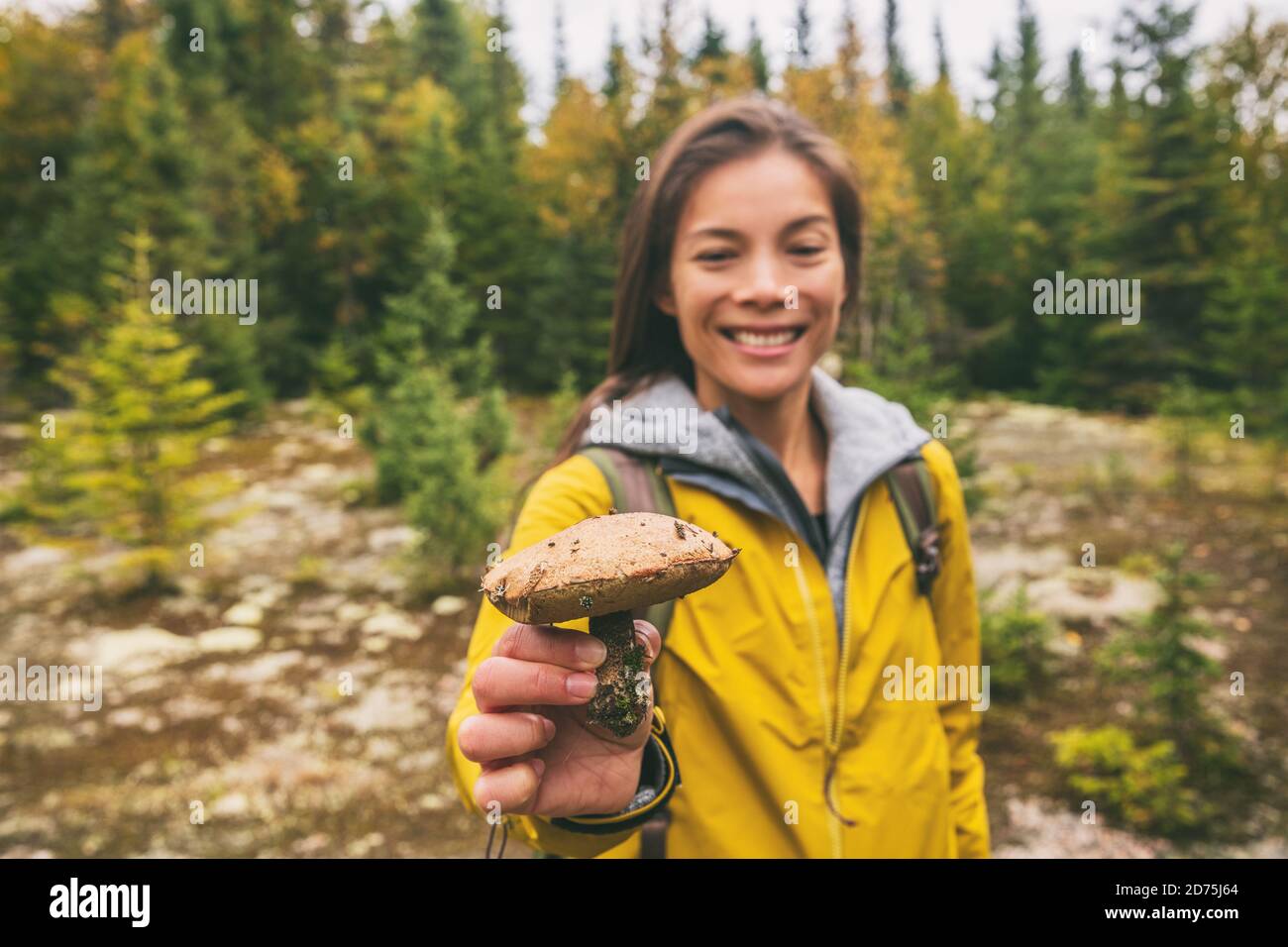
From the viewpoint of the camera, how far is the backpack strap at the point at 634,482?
6.52 ft

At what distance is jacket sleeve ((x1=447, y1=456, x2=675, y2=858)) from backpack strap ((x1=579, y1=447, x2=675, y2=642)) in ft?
0.10

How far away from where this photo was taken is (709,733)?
2.03m

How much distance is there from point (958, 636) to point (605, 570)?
2122mm

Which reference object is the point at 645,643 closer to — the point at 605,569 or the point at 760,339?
the point at 605,569

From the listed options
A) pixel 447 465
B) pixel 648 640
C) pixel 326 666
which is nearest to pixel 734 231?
pixel 648 640

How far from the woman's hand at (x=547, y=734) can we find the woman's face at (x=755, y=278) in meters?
1.07

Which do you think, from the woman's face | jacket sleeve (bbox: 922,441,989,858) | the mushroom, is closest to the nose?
the woman's face

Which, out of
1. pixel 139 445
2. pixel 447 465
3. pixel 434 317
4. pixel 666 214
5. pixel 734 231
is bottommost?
pixel 447 465

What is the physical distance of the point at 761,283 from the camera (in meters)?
2.11

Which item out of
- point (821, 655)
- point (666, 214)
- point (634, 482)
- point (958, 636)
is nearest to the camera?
point (634, 482)

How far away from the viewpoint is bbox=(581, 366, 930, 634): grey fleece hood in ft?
6.79

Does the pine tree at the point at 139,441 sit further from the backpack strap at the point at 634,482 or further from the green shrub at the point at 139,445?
the backpack strap at the point at 634,482
